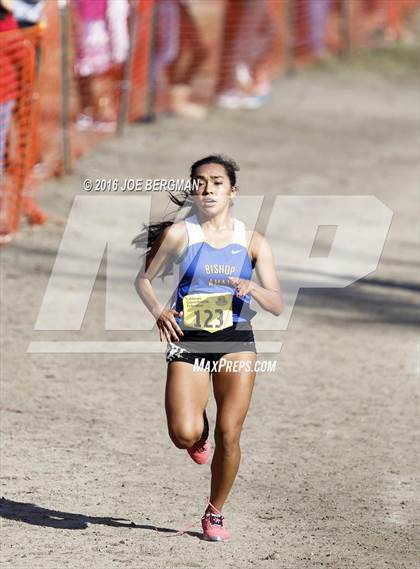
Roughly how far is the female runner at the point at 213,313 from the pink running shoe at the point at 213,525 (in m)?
0.10

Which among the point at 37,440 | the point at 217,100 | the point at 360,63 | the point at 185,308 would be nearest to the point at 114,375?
the point at 37,440

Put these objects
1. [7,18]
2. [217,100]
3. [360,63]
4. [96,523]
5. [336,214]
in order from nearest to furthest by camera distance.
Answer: [96,523] < [7,18] < [336,214] < [217,100] < [360,63]

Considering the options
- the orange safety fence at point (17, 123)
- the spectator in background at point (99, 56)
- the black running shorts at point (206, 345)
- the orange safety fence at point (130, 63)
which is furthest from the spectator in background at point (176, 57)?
the black running shorts at point (206, 345)

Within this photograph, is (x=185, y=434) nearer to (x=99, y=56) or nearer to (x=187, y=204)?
(x=187, y=204)

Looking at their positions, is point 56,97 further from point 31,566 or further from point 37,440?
point 31,566

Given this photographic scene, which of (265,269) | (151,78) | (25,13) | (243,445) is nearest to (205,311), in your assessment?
(265,269)

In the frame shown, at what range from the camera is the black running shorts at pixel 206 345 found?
5.48 m

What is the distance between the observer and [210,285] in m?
5.48

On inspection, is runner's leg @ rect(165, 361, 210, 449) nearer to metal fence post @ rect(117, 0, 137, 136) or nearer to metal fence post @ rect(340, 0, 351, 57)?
metal fence post @ rect(117, 0, 137, 136)

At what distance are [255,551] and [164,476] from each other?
1.01 meters

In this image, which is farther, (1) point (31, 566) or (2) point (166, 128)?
(2) point (166, 128)

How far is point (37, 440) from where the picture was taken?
690cm

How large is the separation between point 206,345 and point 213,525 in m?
0.84

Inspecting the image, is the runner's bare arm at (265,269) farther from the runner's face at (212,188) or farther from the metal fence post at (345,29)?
the metal fence post at (345,29)
